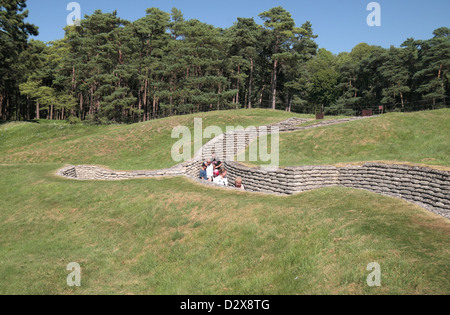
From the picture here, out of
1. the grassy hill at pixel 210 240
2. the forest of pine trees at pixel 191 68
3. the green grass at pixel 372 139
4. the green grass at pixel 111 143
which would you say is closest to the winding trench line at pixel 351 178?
the grassy hill at pixel 210 240

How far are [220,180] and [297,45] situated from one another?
51861 mm

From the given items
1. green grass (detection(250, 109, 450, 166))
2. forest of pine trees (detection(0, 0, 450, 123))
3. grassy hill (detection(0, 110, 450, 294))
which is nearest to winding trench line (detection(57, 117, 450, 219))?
grassy hill (detection(0, 110, 450, 294))

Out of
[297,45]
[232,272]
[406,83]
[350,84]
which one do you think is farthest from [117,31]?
[232,272]

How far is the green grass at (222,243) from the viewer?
7043 millimetres

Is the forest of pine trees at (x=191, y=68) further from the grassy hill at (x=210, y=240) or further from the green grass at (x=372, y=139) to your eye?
the grassy hill at (x=210, y=240)

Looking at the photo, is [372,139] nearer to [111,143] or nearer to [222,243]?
[222,243]

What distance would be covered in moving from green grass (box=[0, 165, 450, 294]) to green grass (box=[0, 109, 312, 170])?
38.0 feet

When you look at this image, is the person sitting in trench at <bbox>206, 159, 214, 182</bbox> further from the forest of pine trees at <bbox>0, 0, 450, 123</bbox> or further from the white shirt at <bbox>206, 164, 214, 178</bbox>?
the forest of pine trees at <bbox>0, 0, 450, 123</bbox>

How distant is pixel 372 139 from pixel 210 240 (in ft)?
53.0

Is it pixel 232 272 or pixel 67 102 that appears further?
pixel 67 102

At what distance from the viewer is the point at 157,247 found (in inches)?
422

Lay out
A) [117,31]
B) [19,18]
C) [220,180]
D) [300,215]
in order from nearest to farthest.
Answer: [300,215], [220,180], [19,18], [117,31]

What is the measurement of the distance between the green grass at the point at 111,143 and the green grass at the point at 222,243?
11597 mm
